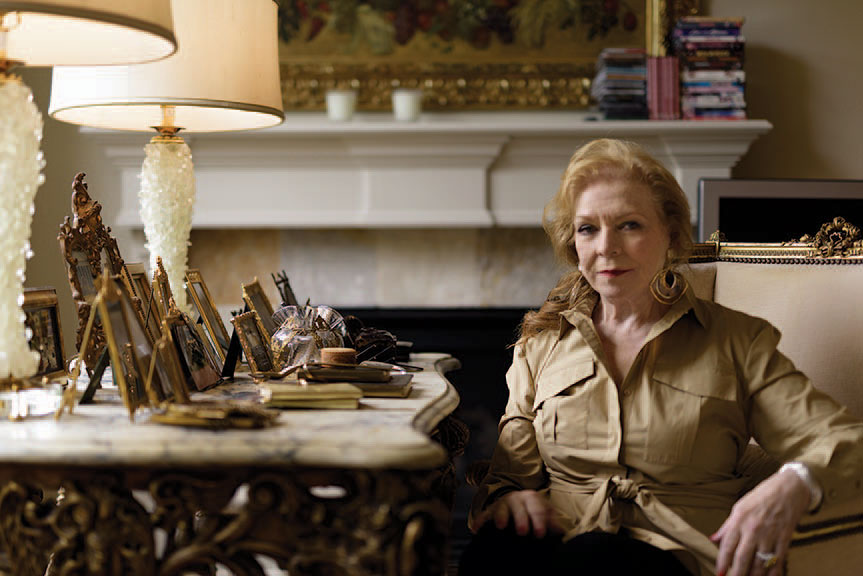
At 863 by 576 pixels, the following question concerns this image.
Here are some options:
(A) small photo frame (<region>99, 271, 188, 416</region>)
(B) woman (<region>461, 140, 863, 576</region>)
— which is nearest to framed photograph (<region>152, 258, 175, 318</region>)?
(A) small photo frame (<region>99, 271, 188, 416</region>)

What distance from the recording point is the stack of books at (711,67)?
3.18 metres

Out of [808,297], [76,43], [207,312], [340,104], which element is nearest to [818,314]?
[808,297]

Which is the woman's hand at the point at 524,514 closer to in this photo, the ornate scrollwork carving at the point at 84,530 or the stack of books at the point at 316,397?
the stack of books at the point at 316,397

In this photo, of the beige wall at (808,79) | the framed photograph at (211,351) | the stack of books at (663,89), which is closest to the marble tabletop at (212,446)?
the framed photograph at (211,351)

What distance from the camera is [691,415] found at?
1.50 meters

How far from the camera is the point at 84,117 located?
197 centimetres

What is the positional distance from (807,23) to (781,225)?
0.93m

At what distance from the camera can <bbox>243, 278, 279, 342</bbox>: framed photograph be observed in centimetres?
191

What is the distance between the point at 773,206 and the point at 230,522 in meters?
2.55

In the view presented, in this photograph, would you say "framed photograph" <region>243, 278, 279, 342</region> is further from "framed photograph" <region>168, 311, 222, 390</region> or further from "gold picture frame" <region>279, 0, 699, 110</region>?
"gold picture frame" <region>279, 0, 699, 110</region>

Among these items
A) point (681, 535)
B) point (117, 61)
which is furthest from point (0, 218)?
point (681, 535)

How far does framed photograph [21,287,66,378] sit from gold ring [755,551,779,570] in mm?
1249

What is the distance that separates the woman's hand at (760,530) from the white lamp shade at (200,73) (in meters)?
1.23

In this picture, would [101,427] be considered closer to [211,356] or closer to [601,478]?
[211,356]
